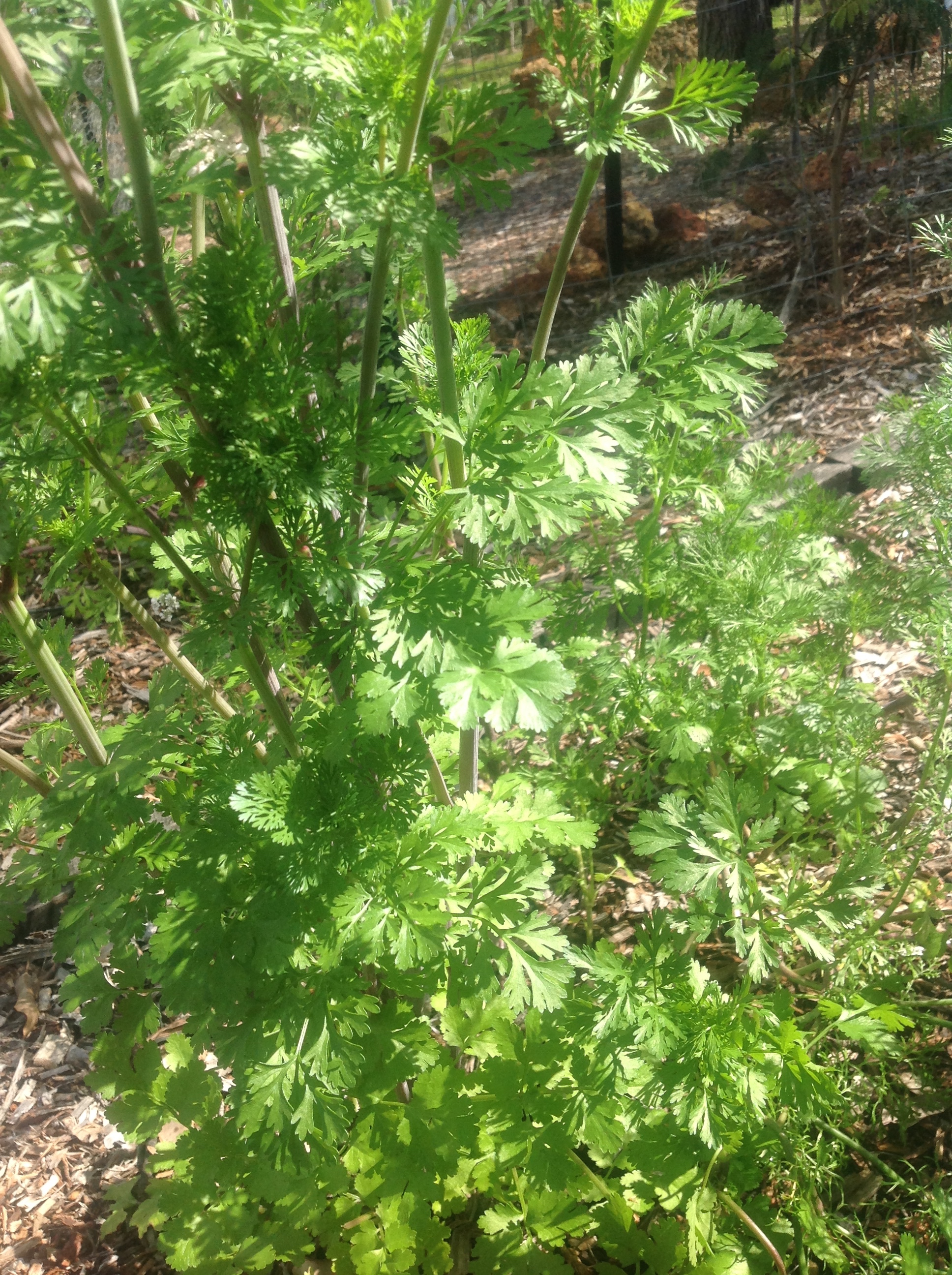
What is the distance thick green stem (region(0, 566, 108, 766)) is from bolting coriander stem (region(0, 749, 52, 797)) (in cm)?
11

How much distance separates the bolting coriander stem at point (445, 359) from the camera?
42.3 inches

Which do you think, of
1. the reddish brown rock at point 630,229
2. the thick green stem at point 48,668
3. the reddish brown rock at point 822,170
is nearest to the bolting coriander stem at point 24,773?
the thick green stem at point 48,668

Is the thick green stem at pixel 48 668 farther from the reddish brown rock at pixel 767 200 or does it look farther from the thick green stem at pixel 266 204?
the reddish brown rock at pixel 767 200

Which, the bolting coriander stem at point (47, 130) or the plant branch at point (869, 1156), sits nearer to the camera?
the bolting coriander stem at point (47, 130)

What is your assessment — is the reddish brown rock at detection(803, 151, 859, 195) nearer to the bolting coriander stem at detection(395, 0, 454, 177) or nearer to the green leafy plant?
the green leafy plant

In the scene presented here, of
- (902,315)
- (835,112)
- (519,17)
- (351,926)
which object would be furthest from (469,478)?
(835,112)

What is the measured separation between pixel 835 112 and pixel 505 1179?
17.1ft

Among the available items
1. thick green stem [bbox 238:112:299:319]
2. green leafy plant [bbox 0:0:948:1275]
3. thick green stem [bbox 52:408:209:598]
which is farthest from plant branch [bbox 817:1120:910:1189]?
thick green stem [bbox 238:112:299:319]

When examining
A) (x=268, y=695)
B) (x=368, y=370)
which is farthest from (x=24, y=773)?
(x=368, y=370)

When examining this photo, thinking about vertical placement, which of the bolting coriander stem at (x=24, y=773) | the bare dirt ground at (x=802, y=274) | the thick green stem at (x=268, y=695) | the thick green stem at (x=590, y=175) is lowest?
the bare dirt ground at (x=802, y=274)

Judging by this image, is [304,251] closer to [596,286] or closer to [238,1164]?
[238,1164]

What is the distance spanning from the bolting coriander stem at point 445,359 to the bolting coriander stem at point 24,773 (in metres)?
0.95

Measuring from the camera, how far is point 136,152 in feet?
3.04

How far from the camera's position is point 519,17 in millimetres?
968
